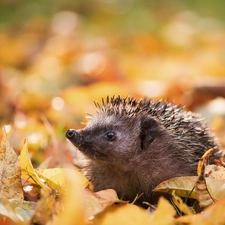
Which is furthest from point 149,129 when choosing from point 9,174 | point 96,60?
point 96,60

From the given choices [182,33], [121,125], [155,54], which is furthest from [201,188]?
[182,33]

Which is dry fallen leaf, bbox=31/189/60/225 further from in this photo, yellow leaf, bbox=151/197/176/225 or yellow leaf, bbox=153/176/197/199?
yellow leaf, bbox=153/176/197/199

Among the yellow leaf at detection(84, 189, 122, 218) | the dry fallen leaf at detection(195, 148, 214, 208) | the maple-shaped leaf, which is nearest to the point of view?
the yellow leaf at detection(84, 189, 122, 218)

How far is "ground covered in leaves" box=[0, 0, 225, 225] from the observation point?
111 inches

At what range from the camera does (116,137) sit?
3678mm

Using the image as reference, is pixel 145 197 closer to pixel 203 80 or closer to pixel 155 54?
pixel 203 80

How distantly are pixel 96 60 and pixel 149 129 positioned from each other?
4112mm

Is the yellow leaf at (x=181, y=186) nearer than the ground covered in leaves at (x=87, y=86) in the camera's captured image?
No

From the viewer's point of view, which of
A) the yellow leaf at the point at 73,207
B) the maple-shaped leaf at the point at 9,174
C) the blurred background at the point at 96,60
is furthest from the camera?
the blurred background at the point at 96,60

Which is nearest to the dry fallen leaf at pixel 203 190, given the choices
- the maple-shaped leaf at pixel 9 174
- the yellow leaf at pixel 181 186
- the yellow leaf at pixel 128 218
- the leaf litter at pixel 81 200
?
the leaf litter at pixel 81 200

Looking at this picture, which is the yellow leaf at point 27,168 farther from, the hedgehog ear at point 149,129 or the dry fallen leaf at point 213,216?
the dry fallen leaf at point 213,216

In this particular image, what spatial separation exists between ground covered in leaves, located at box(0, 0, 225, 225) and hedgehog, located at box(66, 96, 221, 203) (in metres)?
0.22

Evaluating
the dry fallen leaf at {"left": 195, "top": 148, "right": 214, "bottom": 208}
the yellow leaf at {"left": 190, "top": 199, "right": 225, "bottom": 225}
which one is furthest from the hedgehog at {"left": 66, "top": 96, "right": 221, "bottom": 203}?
the yellow leaf at {"left": 190, "top": 199, "right": 225, "bottom": 225}

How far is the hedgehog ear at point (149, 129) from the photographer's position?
12.1ft
